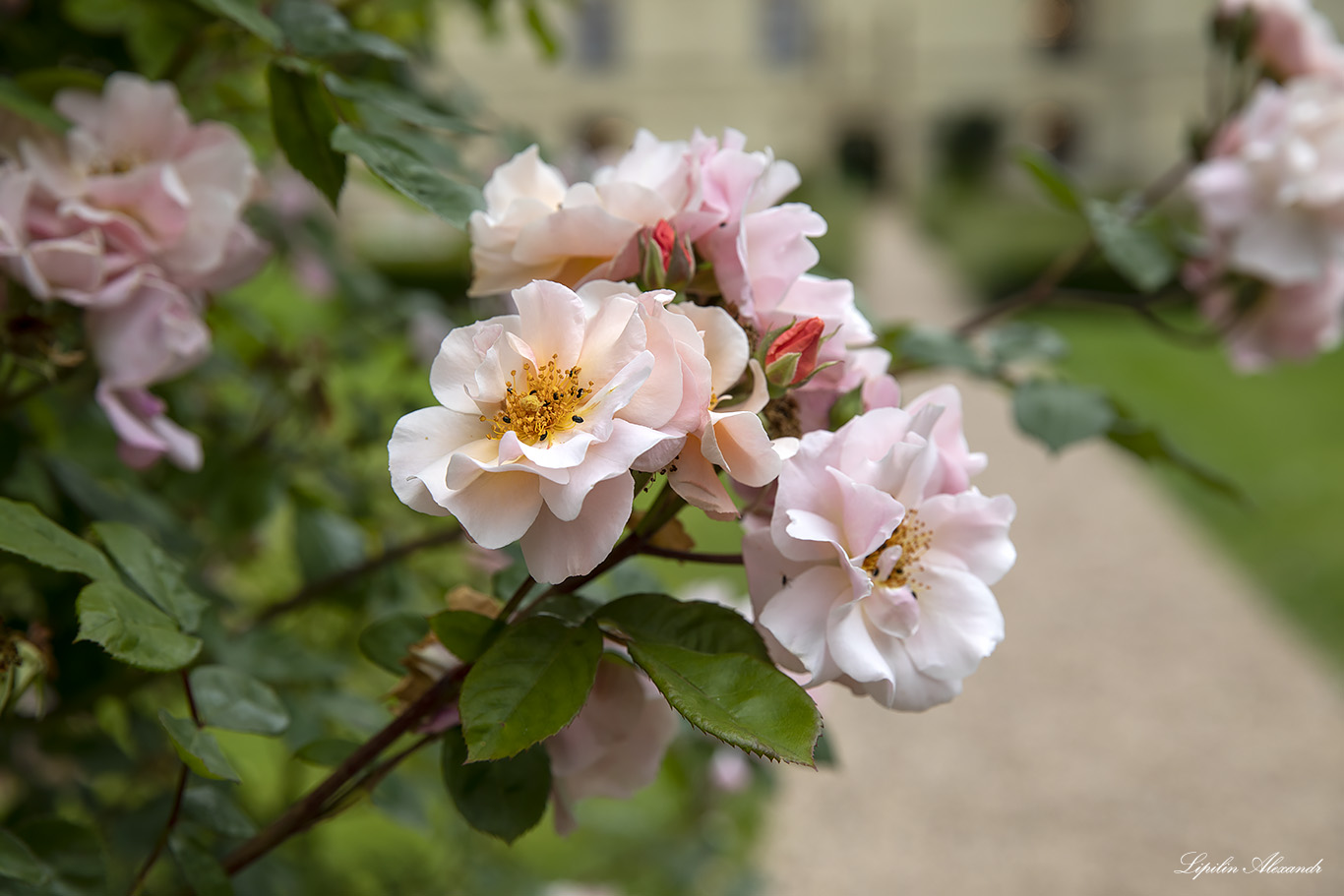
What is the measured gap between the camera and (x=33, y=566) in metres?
0.55

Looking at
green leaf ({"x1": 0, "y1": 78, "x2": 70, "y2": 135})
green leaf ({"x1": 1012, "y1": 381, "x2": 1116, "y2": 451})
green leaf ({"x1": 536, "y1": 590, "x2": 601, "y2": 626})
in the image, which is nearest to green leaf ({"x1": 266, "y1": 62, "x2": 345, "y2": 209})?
green leaf ({"x1": 0, "y1": 78, "x2": 70, "y2": 135})

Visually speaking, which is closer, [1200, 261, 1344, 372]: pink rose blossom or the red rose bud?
the red rose bud

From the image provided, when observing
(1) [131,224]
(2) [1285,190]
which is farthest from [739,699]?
(2) [1285,190]

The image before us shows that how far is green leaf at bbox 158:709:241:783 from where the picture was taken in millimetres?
403

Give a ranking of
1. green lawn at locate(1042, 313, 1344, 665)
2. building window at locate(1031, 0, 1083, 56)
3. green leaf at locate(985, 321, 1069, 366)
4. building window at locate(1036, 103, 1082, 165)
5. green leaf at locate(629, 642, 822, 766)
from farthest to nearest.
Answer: building window at locate(1036, 103, 1082, 165)
building window at locate(1031, 0, 1083, 56)
green lawn at locate(1042, 313, 1344, 665)
green leaf at locate(985, 321, 1069, 366)
green leaf at locate(629, 642, 822, 766)

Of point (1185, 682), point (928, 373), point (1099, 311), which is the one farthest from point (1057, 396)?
point (1099, 311)

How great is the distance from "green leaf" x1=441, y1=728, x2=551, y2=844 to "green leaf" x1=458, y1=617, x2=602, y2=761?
69 millimetres

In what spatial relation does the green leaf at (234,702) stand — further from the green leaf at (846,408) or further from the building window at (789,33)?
the building window at (789,33)

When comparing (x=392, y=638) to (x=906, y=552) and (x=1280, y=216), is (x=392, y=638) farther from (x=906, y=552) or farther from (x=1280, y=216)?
(x=1280, y=216)

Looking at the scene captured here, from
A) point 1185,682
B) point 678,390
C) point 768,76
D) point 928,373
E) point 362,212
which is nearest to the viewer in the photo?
point 678,390

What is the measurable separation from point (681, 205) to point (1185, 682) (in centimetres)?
289

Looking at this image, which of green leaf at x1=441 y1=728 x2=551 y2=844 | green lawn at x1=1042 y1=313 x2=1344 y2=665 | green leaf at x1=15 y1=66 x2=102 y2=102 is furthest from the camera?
green lawn at x1=1042 y1=313 x2=1344 y2=665

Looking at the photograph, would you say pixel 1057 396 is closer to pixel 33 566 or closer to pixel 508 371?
pixel 508 371

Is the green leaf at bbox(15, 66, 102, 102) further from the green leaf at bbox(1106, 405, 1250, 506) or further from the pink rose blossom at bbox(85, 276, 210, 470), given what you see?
the green leaf at bbox(1106, 405, 1250, 506)
